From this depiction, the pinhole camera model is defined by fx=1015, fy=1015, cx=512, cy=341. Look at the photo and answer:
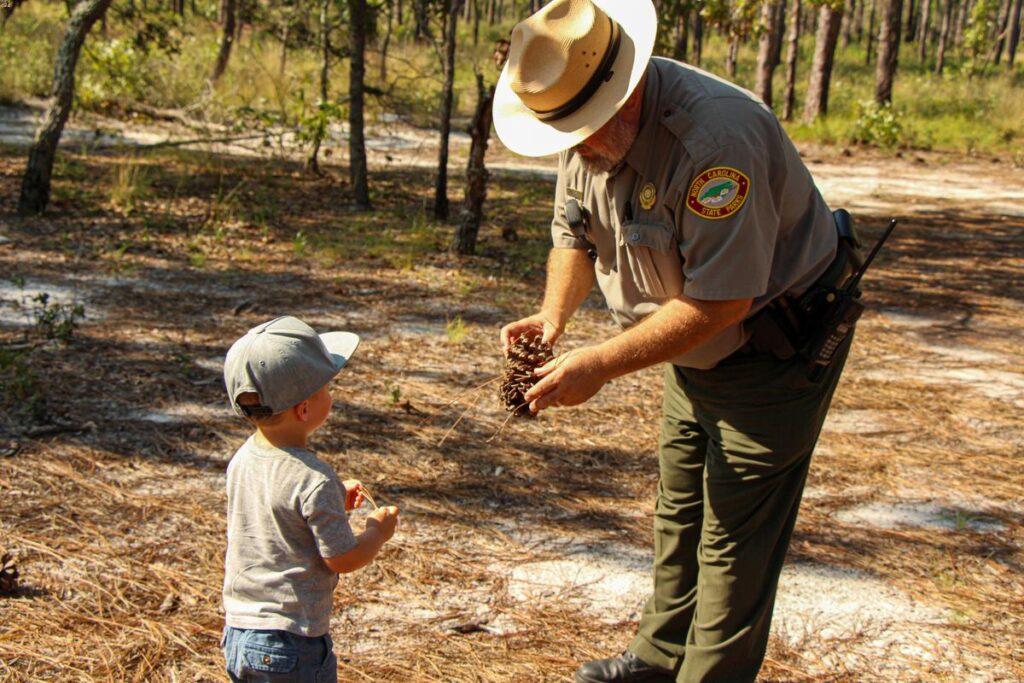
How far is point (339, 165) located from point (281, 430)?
1172cm

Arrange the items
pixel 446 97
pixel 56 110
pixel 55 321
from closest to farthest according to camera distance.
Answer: pixel 55 321
pixel 56 110
pixel 446 97

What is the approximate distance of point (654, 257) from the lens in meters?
2.50

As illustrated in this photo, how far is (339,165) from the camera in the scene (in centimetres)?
1349

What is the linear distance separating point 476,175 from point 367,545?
625 cm

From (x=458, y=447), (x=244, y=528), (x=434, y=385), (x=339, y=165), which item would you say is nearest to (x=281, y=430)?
(x=244, y=528)

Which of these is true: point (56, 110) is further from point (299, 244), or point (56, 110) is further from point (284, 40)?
point (284, 40)

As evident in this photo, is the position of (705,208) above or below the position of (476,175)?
above

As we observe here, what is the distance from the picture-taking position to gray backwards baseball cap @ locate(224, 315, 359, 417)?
2.10m

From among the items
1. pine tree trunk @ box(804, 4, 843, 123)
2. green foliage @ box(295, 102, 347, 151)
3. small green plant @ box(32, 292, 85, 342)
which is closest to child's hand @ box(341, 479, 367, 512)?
small green plant @ box(32, 292, 85, 342)

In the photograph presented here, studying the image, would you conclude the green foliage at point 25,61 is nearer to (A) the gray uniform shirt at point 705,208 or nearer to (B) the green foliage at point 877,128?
(B) the green foliage at point 877,128

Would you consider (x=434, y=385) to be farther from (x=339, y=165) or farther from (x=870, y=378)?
(x=339, y=165)

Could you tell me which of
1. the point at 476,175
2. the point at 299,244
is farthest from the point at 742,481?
the point at 299,244

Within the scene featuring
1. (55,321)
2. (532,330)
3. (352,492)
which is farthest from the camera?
(55,321)

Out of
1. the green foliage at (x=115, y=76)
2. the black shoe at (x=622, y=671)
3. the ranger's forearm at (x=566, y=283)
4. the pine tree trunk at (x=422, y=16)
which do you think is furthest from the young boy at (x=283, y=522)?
the green foliage at (x=115, y=76)
